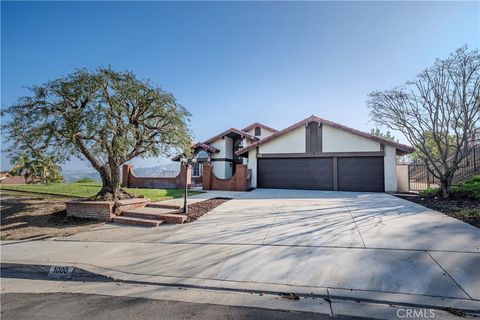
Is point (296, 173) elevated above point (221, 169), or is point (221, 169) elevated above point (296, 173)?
point (221, 169)

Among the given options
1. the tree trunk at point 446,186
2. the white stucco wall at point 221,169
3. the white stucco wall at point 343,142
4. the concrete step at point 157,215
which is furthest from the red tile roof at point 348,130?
the concrete step at point 157,215

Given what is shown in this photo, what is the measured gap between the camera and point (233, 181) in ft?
59.9

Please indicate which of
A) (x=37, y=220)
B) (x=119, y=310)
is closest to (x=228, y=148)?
(x=37, y=220)

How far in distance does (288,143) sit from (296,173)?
2309 mm

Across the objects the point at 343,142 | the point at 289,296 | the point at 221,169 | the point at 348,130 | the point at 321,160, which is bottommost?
the point at 289,296

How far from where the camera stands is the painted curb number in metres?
5.09

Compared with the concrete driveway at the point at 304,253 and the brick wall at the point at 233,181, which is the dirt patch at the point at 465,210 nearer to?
the concrete driveway at the point at 304,253

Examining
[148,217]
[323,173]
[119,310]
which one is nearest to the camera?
[119,310]

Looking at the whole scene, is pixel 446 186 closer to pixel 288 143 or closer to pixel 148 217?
pixel 288 143

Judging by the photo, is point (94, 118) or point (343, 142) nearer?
point (94, 118)

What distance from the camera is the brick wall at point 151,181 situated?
20.4 meters

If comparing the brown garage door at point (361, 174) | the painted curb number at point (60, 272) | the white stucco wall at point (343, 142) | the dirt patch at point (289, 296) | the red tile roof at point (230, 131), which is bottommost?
the painted curb number at point (60, 272)

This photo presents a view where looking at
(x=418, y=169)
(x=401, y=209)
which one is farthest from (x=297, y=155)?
(x=418, y=169)

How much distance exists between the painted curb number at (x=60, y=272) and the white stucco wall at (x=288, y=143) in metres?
15.6
